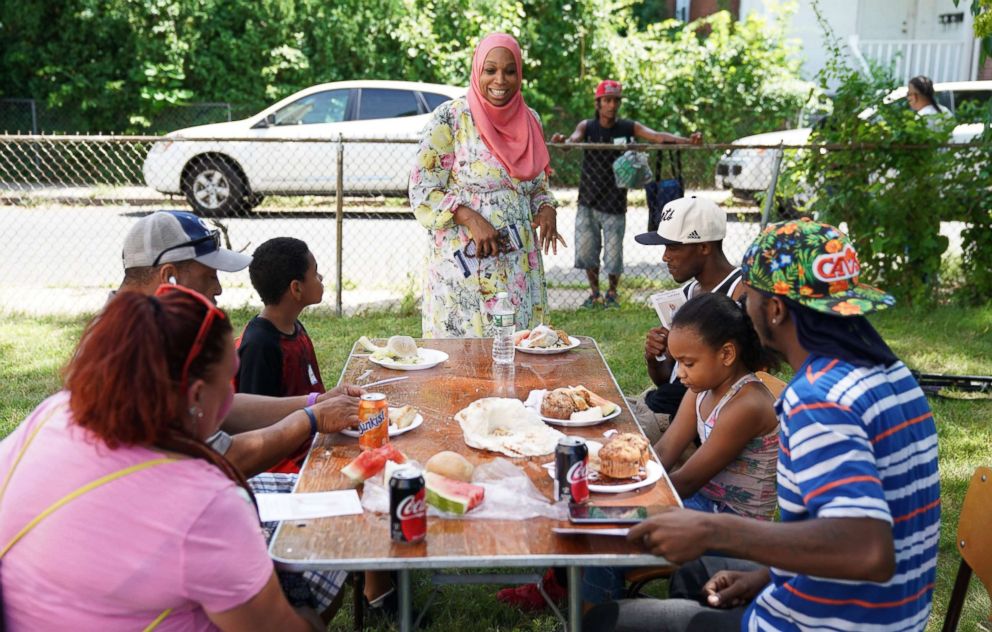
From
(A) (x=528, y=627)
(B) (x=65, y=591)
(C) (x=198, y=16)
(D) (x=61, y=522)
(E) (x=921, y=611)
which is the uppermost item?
(C) (x=198, y=16)

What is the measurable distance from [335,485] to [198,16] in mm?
15329

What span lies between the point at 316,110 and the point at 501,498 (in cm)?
1147

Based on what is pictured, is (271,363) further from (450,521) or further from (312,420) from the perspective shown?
Result: (450,521)

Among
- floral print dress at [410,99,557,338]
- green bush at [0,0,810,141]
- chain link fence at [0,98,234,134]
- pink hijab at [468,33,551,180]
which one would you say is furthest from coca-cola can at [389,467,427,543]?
chain link fence at [0,98,234,134]

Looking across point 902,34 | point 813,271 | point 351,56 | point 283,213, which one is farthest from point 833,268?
point 902,34

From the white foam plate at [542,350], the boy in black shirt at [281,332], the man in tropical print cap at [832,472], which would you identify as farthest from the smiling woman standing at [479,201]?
the man in tropical print cap at [832,472]

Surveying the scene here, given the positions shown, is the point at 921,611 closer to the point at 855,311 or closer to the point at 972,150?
the point at 855,311

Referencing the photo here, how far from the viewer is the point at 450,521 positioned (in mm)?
2383

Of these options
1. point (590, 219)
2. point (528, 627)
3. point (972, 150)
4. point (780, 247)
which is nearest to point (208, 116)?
point (590, 219)

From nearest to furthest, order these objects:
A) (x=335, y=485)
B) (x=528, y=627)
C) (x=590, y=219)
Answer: (x=335, y=485)
(x=528, y=627)
(x=590, y=219)

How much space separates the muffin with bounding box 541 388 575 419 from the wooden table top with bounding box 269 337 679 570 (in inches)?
Answer: 3.1

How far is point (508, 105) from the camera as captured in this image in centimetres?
473

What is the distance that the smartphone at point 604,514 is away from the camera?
2.27 m

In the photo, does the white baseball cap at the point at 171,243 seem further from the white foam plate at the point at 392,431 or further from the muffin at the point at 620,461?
the muffin at the point at 620,461
